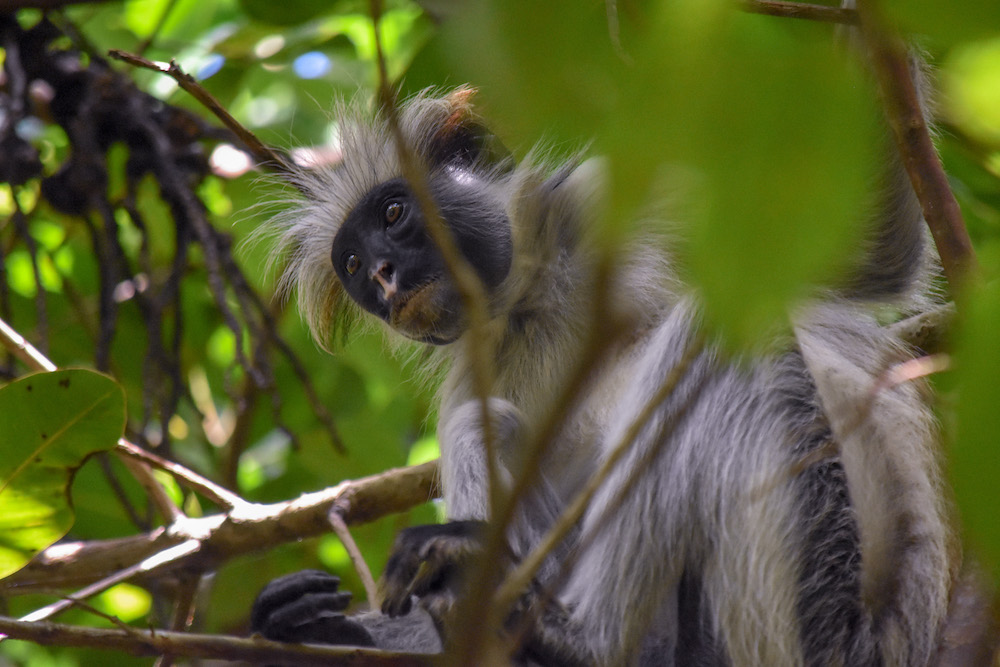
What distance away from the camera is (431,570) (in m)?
2.16

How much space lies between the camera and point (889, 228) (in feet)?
8.55

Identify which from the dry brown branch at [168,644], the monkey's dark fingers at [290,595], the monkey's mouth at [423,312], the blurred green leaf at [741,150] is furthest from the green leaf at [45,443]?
the blurred green leaf at [741,150]

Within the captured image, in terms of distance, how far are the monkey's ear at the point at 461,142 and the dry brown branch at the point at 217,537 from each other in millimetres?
1252

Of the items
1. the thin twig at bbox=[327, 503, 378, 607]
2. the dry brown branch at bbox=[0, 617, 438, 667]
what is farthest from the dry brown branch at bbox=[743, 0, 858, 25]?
the thin twig at bbox=[327, 503, 378, 607]

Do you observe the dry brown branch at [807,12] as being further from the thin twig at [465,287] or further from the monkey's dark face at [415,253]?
the monkey's dark face at [415,253]

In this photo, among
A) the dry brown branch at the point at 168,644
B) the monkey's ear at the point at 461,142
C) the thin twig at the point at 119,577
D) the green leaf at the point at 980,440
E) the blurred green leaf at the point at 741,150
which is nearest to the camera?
the blurred green leaf at the point at 741,150

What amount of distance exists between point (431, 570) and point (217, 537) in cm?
82

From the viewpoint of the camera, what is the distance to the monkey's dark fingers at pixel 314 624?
2.20 meters

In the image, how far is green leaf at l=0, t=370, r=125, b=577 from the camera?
73.6 inches

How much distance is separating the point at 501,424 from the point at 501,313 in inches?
18.9

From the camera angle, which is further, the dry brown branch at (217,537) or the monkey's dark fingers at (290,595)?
the dry brown branch at (217,537)

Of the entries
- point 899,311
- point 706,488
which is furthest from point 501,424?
point 899,311


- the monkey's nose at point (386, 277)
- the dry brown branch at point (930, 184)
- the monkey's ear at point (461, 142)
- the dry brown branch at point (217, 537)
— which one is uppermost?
the dry brown branch at point (930, 184)

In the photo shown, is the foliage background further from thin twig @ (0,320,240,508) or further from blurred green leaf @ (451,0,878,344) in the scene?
thin twig @ (0,320,240,508)
